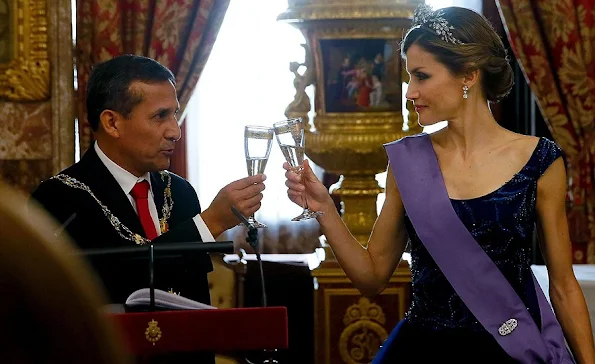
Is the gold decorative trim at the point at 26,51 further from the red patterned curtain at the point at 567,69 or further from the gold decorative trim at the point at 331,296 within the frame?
the red patterned curtain at the point at 567,69

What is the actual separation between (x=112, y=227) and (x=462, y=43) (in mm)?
861

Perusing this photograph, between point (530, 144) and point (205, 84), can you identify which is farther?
point (205, 84)

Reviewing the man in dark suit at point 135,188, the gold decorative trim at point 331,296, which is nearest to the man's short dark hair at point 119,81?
the man in dark suit at point 135,188

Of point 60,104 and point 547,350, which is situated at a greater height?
point 60,104

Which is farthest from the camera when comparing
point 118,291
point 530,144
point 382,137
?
point 382,137

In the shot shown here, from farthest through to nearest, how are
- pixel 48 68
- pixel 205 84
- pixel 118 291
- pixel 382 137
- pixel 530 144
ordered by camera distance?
1. pixel 205 84
2. pixel 48 68
3. pixel 382 137
4. pixel 530 144
5. pixel 118 291

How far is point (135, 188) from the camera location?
6.84 feet

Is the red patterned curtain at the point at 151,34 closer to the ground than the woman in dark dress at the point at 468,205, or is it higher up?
higher up

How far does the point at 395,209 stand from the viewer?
2152 mm

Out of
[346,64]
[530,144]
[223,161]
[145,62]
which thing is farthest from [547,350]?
[223,161]

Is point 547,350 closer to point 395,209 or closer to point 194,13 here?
point 395,209

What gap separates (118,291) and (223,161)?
9.50 feet

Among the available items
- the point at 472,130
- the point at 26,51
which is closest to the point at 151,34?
the point at 26,51

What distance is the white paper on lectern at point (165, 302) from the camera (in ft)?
4.69
